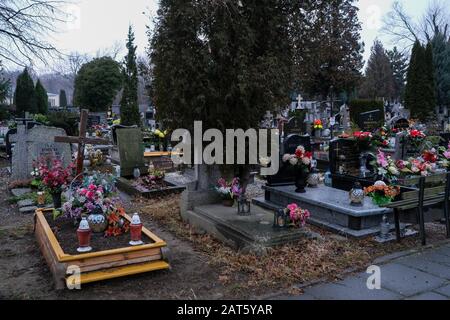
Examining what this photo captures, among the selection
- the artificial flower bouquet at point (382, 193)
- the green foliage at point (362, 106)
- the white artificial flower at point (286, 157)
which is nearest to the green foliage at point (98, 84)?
the green foliage at point (362, 106)

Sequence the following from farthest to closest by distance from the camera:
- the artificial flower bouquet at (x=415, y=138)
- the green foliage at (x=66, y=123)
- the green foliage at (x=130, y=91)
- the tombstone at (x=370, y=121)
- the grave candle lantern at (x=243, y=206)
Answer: the green foliage at (x=130, y=91) < the green foliage at (x=66, y=123) < the tombstone at (x=370, y=121) < the artificial flower bouquet at (x=415, y=138) < the grave candle lantern at (x=243, y=206)

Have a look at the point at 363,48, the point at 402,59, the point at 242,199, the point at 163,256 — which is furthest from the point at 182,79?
the point at 402,59

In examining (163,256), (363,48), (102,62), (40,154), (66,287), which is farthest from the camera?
(363,48)

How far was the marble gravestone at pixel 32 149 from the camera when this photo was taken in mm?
10359

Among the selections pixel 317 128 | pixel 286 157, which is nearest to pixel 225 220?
pixel 286 157

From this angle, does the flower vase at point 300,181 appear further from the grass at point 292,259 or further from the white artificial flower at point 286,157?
the grass at point 292,259

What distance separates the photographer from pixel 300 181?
25.2 feet

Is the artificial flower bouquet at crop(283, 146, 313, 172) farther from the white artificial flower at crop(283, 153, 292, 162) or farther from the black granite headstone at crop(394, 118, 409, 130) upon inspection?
the black granite headstone at crop(394, 118, 409, 130)

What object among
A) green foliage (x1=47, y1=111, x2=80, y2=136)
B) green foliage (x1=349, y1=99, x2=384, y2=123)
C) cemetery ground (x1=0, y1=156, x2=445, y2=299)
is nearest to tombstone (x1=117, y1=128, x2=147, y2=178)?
cemetery ground (x1=0, y1=156, x2=445, y2=299)

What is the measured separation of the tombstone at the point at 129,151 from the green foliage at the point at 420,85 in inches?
777
